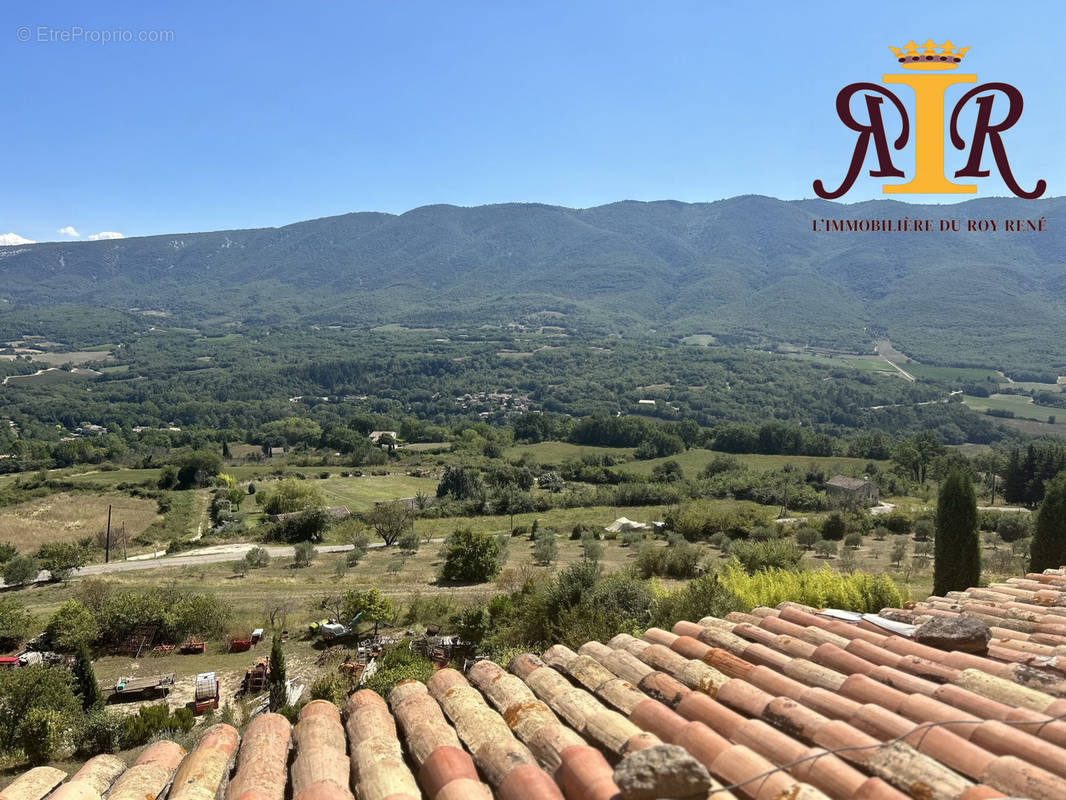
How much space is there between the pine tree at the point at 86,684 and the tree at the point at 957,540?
23.2m

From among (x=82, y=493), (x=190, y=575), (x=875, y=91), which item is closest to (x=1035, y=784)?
(x=875, y=91)

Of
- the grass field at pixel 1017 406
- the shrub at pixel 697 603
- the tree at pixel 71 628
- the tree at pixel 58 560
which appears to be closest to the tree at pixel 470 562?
the tree at pixel 71 628

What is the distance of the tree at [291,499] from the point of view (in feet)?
184

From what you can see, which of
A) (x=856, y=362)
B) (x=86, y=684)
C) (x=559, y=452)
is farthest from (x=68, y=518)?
(x=856, y=362)

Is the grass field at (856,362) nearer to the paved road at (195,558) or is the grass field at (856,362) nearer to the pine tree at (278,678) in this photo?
the paved road at (195,558)

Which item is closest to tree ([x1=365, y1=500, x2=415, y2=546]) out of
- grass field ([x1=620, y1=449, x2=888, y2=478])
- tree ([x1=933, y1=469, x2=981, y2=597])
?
tree ([x1=933, y1=469, x2=981, y2=597])

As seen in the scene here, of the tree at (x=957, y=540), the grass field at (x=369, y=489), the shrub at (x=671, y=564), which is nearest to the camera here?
the tree at (x=957, y=540)

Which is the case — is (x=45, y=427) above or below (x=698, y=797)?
below

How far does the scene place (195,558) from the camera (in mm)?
40844

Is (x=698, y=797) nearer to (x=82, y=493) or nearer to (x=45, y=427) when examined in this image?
(x=82, y=493)

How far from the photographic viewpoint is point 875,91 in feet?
48.4

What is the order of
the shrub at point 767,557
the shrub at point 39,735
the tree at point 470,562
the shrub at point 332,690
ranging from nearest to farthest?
the shrub at point 39,735
the shrub at point 332,690
the shrub at point 767,557
the tree at point 470,562

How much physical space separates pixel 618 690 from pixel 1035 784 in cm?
252

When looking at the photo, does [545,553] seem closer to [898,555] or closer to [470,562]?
[470,562]
